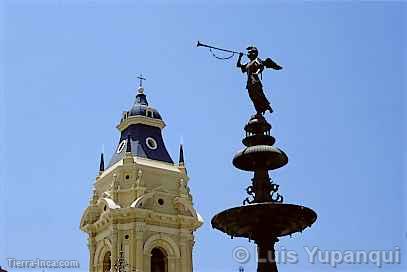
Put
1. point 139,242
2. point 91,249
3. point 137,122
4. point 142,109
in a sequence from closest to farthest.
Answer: point 139,242 → point 91,249 → point 137,122 → point 142,109

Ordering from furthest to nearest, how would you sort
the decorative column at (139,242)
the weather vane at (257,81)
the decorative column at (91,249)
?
the decorative column at (91,249) < the decorative column at (139,242) < the weather vane at (257,81)

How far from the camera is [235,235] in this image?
1636 centimetres

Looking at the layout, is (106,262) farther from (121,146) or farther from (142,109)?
(142,109)

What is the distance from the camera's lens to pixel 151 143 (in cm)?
5931

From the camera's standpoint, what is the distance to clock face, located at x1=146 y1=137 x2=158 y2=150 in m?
59.0

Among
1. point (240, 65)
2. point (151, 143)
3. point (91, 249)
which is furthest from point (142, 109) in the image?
point (240, 65)

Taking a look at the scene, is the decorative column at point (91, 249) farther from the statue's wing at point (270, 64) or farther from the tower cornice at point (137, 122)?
the statue's wing at point (270, 64)

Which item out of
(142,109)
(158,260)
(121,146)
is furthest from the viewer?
(142,109)

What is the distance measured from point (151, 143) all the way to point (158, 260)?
8.41 meters

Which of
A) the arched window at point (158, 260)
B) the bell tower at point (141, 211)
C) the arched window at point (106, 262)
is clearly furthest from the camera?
the arched window at point (106, 262)

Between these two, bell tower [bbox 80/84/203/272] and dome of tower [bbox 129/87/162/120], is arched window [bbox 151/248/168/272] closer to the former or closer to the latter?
bell tower [bbox 80/84/203/272]

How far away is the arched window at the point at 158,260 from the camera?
55656 mm

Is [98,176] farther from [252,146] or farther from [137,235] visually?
[252,146]

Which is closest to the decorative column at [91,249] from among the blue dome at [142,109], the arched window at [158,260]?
the arched window at [158,260]
